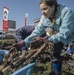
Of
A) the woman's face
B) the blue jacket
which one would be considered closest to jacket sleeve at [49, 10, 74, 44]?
the blue jacket

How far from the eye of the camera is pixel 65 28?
224 cm

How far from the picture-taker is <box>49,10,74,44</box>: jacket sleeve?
86.4 inches

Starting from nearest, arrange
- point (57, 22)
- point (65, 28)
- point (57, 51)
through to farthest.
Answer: point (65, 28) → point (57, 22) → point (57, 51)

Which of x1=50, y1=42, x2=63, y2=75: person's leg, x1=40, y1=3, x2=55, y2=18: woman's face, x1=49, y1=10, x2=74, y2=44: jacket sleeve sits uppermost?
x1=40, y1=3, x2=55, y2=18: woman's face

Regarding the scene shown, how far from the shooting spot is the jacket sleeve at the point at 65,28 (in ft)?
7.20

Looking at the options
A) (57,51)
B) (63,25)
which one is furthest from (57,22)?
(57,51)

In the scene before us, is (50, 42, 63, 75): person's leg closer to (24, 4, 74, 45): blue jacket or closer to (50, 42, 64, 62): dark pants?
(50, 42, 64, 62): dark pants

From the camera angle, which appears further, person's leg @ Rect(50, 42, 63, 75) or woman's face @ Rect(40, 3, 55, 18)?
person's leg @ Rect(50, 42, 63, 75)

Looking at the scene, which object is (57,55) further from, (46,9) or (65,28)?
(46,9)

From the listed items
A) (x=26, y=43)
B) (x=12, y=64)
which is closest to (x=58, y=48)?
(x=26, y=43)

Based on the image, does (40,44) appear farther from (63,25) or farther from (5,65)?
(5,65)

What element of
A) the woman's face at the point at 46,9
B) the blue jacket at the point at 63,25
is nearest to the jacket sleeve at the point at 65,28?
the blue jacket at the point at 63,25

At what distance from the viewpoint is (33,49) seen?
2352 mm

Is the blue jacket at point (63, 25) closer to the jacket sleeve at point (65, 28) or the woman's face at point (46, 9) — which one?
the jacket sleeve at point (65, 28)
